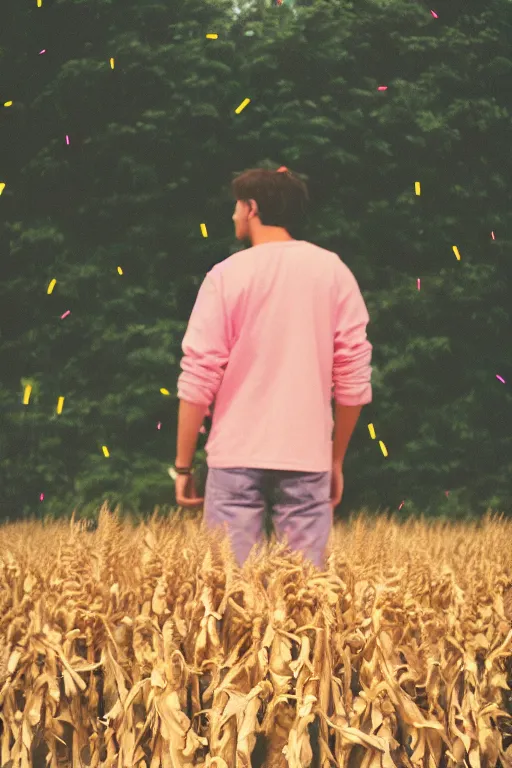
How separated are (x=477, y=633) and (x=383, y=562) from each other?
35cm

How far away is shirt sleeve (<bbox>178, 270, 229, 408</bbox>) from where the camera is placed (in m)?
3.61

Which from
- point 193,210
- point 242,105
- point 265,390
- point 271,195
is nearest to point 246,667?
point 265,390

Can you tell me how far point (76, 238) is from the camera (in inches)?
206

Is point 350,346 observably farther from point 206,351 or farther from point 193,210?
point 193,210

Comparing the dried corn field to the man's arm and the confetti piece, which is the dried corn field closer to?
the man's arm

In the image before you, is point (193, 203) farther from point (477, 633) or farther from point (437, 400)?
point (477, 633)

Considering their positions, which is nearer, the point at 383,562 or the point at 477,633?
the point at 477,633

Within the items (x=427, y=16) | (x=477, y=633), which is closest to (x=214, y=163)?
(x=427, y=16)

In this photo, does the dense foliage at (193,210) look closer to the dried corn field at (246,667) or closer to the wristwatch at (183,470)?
the wristwatch at (183,470)

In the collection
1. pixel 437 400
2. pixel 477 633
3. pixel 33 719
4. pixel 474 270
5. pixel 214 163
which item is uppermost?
pixel 214 163

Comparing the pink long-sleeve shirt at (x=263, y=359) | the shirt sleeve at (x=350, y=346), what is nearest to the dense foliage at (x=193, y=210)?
the shirt sleeve at (x=350, y=346)

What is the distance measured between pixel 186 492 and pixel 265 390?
1.67ft

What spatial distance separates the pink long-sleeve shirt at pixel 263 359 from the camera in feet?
11.8

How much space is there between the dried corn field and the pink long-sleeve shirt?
2.65ft
